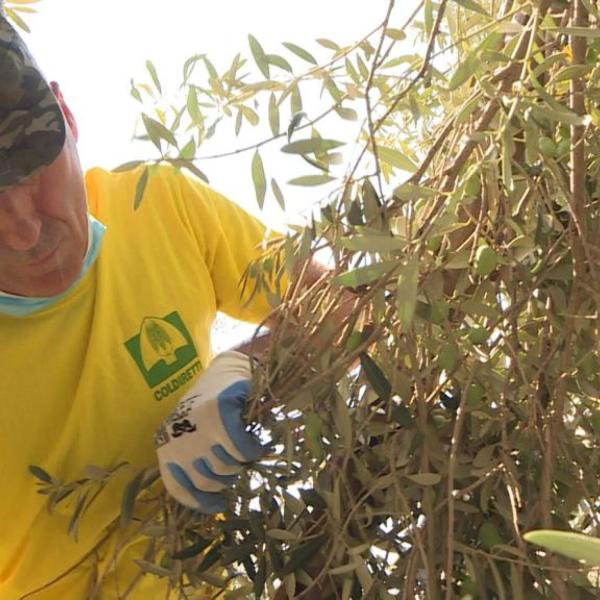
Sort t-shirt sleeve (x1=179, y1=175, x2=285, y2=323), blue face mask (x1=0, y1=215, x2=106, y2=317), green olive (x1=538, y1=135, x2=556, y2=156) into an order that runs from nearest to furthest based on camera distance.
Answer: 1. green olive (x1=538, y1=135, x2=556, y2=156)
2. blue face mask (x1=0, y1=215, x2=106, y2=317)
3. t-shirt sleeve (x1=179, y1=175, x2=285, y2=323)

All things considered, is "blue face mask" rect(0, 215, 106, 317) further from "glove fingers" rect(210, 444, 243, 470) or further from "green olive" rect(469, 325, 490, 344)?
"green olive" rect(469, 325, 490, 344)

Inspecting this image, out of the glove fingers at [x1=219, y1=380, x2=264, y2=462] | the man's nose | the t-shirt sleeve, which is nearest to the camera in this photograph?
the glove fingers at [x1=219, y1=380, x2=264, y2=462]

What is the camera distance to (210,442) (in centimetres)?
67

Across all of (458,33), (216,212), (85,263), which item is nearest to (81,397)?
(85,263)

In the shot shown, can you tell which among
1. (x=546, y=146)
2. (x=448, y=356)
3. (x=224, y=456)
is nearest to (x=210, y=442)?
(x=224, y=456)

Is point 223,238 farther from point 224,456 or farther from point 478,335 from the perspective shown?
point 478,335

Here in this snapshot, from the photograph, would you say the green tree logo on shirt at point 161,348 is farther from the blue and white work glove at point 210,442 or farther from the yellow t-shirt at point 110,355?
the blue and white work glove at point 210,442

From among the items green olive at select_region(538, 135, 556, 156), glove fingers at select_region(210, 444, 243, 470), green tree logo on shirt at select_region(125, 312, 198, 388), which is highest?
green olive at select_region(538, 135, 556, 156)

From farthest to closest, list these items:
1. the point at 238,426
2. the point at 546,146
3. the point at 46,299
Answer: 1. the point at 46,299
2. the point at 238,426
3. the point at 546,146

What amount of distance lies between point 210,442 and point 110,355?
10.7 inches

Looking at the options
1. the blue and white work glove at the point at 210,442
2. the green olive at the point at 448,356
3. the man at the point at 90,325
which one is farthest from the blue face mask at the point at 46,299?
the green olive at the point at 448,356

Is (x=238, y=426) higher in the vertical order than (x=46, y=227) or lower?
lower

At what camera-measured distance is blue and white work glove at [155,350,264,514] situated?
65 cm

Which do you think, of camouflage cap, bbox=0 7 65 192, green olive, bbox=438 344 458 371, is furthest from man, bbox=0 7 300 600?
green olive, bbox=438 344 458 371
